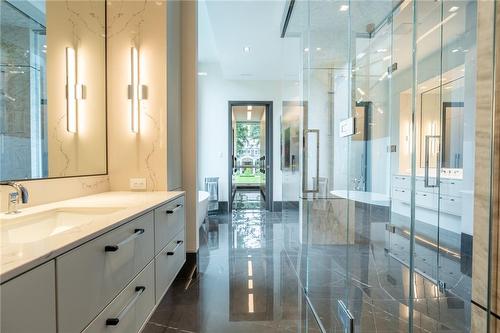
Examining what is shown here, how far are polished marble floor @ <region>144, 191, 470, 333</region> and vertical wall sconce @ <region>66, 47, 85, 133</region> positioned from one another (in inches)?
60.9

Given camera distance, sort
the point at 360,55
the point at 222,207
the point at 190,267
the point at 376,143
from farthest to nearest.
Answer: the point at 222,207
the point at 376,143
the point at 360,55
the point at 190,267

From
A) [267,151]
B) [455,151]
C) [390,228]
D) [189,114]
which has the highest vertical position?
[189,114]

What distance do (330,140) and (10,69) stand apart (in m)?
3.27

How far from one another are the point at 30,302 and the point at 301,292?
7.13 ft

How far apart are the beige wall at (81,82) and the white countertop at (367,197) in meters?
2.74

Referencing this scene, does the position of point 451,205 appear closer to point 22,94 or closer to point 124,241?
point 124,241

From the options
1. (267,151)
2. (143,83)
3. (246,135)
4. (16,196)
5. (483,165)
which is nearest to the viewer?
(483,165)

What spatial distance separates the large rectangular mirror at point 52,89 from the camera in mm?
1436

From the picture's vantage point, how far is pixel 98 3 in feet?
7.39

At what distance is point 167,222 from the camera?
1884mm

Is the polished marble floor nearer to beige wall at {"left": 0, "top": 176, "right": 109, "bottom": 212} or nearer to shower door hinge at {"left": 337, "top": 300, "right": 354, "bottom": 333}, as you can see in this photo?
shower door hinge at {"left": 337, "top": 300, "right": 354, "bottom": 333}

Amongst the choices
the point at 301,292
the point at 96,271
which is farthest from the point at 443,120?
the point at 96,271

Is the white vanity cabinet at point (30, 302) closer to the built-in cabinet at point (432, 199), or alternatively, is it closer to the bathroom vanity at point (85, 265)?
the bathroom vanity at point (85, 265)

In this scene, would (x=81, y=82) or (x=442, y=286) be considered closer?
(x=81, y=82)
